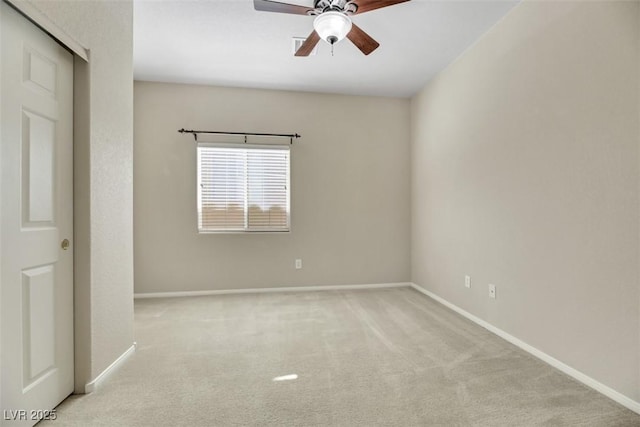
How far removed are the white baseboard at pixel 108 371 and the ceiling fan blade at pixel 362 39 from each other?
284 cm

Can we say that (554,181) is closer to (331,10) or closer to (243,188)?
(331,10)

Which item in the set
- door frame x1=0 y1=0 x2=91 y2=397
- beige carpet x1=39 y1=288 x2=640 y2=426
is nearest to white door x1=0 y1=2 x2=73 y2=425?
door frame x1=0 y1=0 x2=91 y2=397

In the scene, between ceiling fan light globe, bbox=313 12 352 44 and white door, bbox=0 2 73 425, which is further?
ceiling fan light globe, bbox=313 12 352 44

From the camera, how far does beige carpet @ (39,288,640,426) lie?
1.65 m

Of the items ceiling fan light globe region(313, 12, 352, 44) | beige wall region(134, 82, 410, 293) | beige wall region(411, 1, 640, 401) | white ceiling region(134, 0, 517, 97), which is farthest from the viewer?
beige wall region(134, 82, 410, 293)

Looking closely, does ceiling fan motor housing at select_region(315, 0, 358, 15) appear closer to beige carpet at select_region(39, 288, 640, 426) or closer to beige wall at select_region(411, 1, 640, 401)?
beige wall at select_region(411, 1, 640, 401)

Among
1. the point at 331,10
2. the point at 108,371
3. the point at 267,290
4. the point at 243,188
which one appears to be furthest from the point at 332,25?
the point at 267,290

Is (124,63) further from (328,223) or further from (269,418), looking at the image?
(328,223)

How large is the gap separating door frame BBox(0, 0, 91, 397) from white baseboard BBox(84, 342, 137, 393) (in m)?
0.03

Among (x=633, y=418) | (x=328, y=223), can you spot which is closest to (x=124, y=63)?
(x=328, y=223)

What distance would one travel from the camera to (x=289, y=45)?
3.03 m

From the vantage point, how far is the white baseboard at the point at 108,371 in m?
1.86

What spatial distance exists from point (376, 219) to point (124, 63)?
3.32 m

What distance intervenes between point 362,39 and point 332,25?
1.10ft
